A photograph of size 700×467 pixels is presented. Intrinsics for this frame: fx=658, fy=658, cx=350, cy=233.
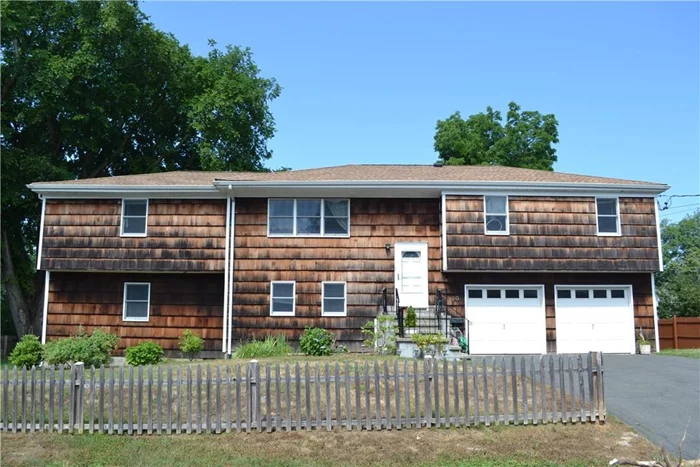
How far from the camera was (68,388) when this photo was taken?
11.3m

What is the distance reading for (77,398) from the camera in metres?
11.1

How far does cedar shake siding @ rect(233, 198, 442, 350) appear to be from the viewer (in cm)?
1995

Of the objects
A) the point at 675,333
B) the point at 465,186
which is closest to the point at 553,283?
the point at 465,186

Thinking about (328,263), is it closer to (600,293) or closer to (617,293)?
(600,293)

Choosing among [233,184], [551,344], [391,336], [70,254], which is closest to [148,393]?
[391,336]

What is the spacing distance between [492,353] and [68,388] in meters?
12.7

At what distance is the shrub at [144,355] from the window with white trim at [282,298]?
11.8ft

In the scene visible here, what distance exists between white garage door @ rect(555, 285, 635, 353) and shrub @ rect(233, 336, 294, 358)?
329 inches

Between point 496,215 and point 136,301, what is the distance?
456 inches

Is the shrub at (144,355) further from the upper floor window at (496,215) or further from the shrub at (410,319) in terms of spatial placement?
the upper floor window at (496,215)

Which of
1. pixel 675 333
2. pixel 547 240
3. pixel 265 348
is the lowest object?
pixel 265 348

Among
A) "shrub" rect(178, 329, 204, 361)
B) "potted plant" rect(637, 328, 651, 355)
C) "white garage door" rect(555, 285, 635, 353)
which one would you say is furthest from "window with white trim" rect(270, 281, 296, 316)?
"potted plant" rect(637, 328, 651, 355)

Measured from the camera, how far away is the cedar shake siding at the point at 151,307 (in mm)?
20578

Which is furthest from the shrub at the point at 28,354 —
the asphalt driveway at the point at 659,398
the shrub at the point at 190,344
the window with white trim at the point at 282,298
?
the asphalt driveway at the point at 659,398
